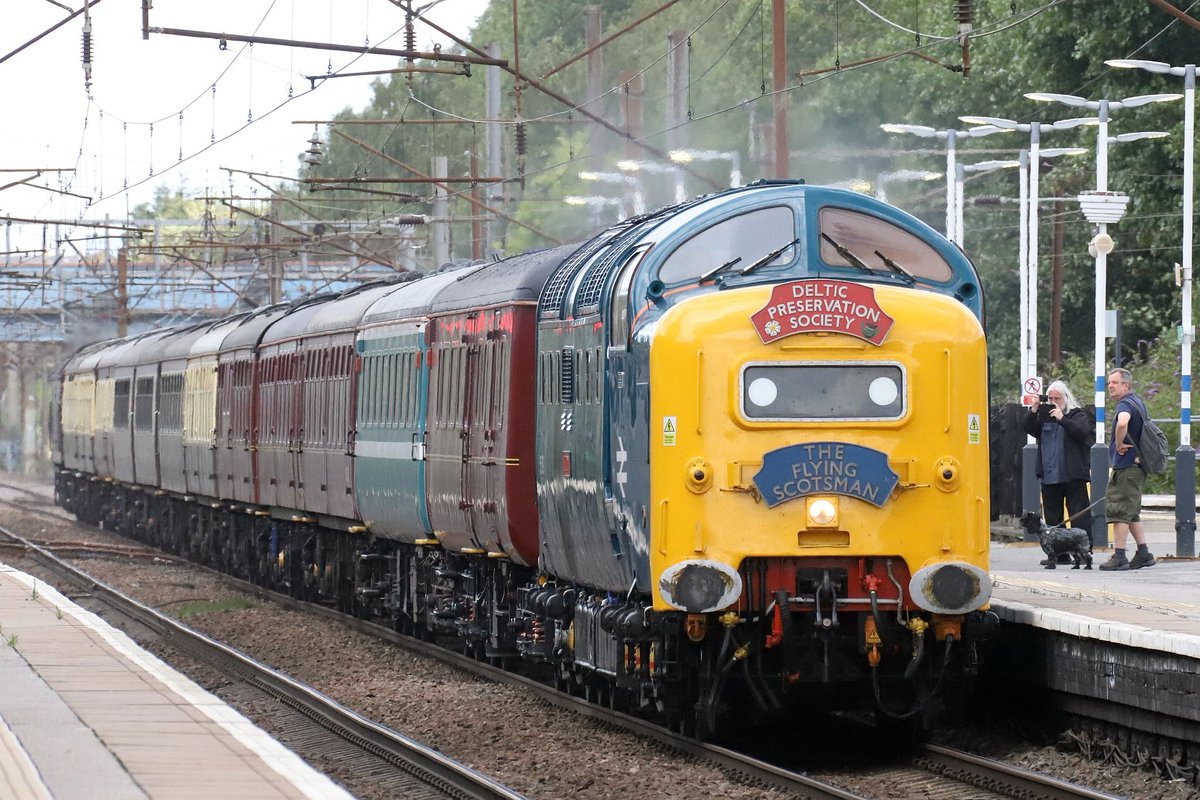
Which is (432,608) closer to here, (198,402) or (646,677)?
(646,677)

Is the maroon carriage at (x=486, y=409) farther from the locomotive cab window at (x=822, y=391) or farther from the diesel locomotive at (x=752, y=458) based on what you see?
the locomotive cab window at (x=822, y=391)

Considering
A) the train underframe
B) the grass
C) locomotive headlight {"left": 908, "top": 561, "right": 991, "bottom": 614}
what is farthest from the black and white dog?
the grass

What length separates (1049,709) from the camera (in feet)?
42.2

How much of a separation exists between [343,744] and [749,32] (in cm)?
6088

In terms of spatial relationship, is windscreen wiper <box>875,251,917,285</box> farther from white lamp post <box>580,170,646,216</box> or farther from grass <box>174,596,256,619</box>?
white lamp post <box>580,170,646,216</box>

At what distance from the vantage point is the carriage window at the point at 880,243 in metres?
12.3

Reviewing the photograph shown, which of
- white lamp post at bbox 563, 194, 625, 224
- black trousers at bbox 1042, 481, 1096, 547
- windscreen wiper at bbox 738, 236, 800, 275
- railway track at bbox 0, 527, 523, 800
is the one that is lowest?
railway track at bbox 0, 527, 523, 800

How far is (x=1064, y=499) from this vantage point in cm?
1986

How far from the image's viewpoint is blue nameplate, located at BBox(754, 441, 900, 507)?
11.7 m

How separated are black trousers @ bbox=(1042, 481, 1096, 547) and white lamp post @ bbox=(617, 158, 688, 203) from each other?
22651mm

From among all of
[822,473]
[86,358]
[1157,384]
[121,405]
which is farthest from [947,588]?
[86,358]

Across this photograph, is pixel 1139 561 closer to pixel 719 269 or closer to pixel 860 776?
pixel 860 776

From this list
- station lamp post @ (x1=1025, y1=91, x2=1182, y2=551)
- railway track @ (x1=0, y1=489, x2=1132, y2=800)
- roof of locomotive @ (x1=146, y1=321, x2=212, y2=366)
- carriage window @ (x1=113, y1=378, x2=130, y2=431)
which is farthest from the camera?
carriage window @ (x1=113, y1=378, x2=130, y2=431)

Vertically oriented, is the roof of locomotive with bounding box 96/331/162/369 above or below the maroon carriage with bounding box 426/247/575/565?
above
